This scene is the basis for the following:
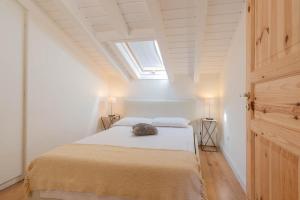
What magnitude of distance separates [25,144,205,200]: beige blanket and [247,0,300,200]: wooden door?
489 millimetres

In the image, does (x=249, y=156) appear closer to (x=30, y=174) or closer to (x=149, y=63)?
(x=30, y=174)

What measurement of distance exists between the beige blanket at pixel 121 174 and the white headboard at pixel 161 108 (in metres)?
2.50

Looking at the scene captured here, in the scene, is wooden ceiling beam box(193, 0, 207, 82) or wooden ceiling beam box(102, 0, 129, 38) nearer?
wooden ceiling beam box(193, 0, 207, 82)

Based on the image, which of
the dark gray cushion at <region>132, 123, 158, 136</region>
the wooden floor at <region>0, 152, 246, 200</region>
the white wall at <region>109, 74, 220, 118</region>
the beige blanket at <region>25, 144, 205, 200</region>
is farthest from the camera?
the white wall at <region>109, 74, 220, 118</region>

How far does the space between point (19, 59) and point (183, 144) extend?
7.50 feet

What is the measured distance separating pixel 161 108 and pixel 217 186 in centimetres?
234

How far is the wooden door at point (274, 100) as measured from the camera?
72 cm

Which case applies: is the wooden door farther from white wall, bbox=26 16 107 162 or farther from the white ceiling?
white wall, bbox=26 16 107 162

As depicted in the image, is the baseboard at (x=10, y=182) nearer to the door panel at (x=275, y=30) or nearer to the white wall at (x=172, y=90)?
the white wall at (x=172, y=90)

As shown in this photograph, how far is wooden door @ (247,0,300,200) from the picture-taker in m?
0.72

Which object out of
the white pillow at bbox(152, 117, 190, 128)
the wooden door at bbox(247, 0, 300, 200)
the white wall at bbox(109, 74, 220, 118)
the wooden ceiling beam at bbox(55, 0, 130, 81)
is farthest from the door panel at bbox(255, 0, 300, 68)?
the white wall at bbox(109, 74, 220, 118)

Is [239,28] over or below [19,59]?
over

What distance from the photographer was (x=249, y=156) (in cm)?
125

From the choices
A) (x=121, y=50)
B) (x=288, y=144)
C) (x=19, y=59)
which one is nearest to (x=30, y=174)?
(x=19, y=59)
